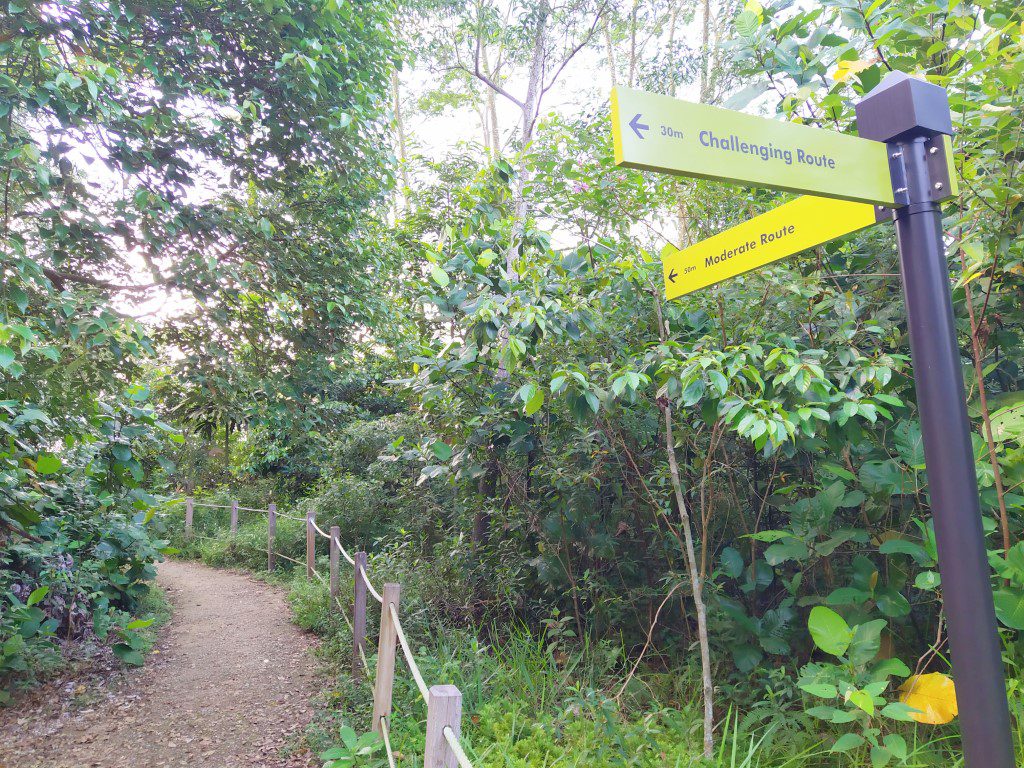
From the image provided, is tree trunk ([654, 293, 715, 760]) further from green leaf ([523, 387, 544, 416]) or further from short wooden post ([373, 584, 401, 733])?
short wooden post ([373, 584, 401, 733])

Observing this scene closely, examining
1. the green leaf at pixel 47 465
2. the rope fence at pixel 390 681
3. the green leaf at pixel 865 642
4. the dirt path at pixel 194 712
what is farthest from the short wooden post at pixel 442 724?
the green leaf at pixel 47 465

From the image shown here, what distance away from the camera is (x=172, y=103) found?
4930 mm

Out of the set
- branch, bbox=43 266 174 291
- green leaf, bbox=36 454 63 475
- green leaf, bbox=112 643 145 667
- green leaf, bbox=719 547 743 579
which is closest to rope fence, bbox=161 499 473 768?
green leaf, bbox=719 547 743 579

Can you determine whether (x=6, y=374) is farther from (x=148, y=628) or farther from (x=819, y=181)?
(x=819, y=181)

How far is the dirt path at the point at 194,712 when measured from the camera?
14.1 ft

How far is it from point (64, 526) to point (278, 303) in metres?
2.61

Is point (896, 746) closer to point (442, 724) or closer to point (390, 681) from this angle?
point (442, 724)

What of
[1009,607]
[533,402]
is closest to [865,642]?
[1009,607]

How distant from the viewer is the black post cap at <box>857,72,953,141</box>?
176 centimetres

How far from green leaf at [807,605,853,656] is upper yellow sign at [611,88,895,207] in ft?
5.61

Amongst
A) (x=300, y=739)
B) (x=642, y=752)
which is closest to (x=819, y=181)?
(x=642, y=752)

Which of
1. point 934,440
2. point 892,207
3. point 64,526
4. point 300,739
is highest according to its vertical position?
point 892,207

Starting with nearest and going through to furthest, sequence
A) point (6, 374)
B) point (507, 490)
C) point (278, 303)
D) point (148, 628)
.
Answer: point (6, 374) → point (507, 490) → point (278, 303) → point (148, 628)

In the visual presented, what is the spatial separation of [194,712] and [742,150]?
5.37 meters
